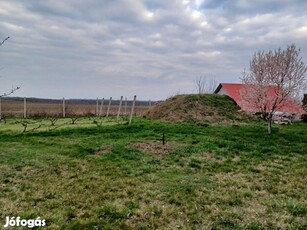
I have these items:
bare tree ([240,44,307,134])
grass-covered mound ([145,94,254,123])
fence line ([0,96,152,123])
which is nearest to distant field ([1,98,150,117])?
fence line ([0,96,152,123])

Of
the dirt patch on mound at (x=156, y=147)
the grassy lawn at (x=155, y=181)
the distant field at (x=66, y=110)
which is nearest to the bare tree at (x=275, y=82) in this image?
the grassy lawn at (x=155, y=181)

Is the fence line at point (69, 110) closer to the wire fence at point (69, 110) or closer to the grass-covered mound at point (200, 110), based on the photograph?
the wire fence at point (69, 110)

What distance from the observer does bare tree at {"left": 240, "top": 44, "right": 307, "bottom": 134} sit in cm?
1299

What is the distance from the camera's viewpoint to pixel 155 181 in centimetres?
602

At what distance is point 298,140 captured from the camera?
1134 cm

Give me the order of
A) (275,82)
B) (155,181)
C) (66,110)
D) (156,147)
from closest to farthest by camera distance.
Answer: (155,181) → (156,147) → (275,82) → (66,110)

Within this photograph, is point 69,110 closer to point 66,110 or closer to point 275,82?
point 66,110

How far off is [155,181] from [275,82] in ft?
31.5

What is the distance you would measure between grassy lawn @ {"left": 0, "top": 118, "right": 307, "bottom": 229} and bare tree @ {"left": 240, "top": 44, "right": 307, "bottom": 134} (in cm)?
242

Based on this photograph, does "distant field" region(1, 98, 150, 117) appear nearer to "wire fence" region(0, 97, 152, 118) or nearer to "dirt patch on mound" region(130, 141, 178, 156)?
"wire fence" region(0, 97, 152, 118)

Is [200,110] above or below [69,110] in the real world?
above

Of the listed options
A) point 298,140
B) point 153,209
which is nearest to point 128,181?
point 153,209

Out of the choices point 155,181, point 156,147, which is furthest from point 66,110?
point 155,181

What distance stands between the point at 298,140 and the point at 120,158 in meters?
7.58
